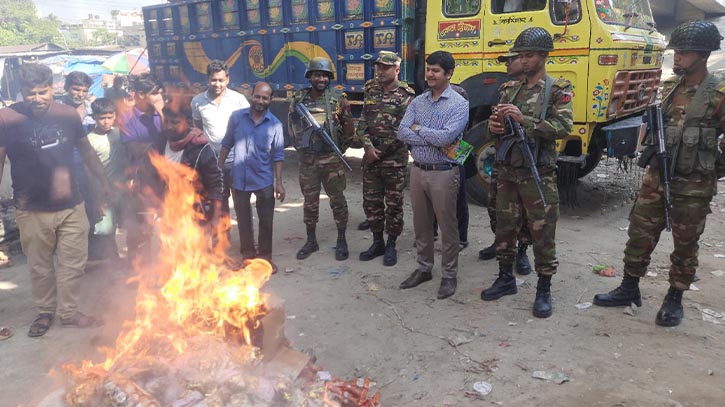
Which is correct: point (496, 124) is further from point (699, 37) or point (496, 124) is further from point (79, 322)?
point (79, 322)

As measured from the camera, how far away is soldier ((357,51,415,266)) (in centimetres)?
466

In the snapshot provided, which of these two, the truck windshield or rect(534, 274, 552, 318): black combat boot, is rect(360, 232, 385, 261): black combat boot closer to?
rect(534, 274, 552, 318): black combat boot

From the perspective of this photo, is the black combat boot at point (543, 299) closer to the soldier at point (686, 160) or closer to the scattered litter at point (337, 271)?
the soldier at point (686, 160)

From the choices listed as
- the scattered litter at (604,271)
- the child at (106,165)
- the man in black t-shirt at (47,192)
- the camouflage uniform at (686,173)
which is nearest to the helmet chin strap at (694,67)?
the camouflage uniform at (686,173)

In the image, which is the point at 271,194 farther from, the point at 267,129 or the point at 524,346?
the point at 524,346

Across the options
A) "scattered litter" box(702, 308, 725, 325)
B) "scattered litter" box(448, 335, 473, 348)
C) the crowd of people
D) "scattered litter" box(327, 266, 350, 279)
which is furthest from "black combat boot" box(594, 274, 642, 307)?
"scattered litter" box(327, 266, 350, 279)

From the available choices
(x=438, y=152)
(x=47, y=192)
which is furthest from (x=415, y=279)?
(x=47, y=192)

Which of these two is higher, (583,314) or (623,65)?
(623,65)

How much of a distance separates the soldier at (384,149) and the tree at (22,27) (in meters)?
46.6

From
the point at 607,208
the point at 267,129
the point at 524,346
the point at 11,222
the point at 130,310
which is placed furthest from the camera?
the point at 607,208

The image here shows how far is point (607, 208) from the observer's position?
650 centimetres

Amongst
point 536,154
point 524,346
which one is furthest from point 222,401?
point 536,154

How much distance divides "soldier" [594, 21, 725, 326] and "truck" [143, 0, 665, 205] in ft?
3.39

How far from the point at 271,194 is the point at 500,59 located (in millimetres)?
3188
